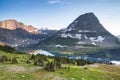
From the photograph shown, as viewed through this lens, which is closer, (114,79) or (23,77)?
(23,77)

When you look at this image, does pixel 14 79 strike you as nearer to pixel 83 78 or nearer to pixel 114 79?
pixel 83 78

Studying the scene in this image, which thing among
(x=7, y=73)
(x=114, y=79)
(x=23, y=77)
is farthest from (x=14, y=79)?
(x=114, y=79)

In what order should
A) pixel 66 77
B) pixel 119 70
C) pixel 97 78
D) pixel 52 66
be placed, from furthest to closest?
pixel 119 70 → pixel 52 66 → pixel 97 78 → pixel 66 77

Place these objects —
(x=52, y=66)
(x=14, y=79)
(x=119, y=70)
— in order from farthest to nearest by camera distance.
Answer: (x=119, y=70) < (x=52, y=66) < (x=14, y=79)

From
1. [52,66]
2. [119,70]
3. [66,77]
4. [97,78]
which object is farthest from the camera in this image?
[119,70]

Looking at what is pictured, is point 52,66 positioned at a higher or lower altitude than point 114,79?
higher

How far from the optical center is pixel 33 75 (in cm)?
6197

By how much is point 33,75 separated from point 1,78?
8.66 meters

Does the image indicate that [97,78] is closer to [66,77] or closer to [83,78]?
[83,78]

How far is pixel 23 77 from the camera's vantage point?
194 feet

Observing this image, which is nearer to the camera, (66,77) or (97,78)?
(66,77)

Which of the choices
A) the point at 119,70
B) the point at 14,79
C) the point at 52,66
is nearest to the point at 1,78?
the point at 14,79

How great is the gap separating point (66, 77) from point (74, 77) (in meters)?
2.36

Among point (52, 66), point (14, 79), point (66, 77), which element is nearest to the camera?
point (14, 79)
